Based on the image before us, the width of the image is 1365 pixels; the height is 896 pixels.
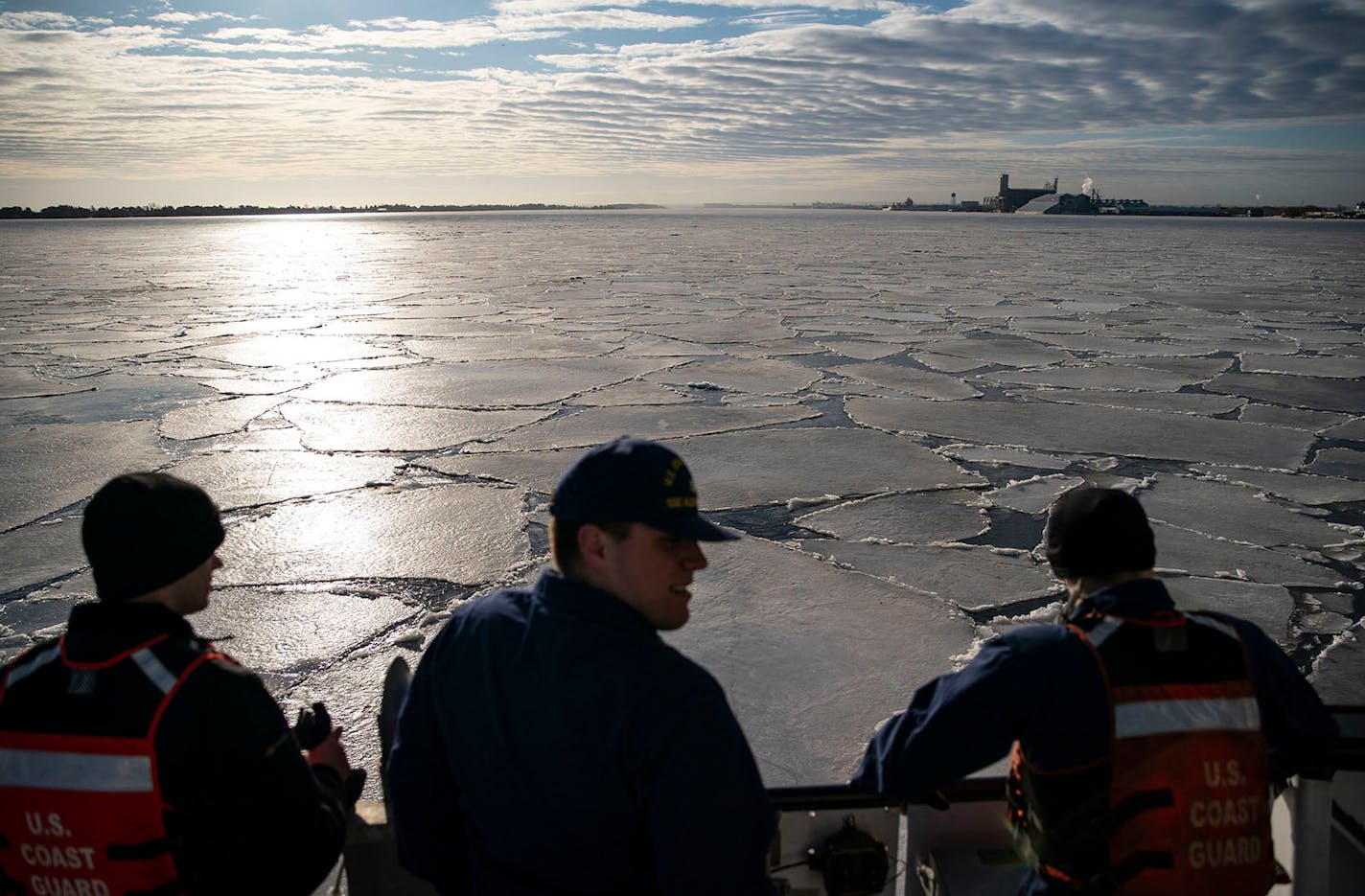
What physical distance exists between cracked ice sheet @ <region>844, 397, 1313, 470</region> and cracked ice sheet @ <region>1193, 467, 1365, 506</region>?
0.15 metres

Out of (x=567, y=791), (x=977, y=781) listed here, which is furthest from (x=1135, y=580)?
(x=567, y=791)

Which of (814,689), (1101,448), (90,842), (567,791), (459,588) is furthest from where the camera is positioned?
(1101,448)

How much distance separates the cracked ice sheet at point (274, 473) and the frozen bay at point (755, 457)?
21 mm

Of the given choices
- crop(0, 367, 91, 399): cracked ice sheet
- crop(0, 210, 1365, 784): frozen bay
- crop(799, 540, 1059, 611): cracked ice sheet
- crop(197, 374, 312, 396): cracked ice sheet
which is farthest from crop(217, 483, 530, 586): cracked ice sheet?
crop(0, 367, 91, 399): cracked ice sheet

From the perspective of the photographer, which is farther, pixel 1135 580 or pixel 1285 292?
pixel 1285 292

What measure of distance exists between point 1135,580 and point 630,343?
7.22 m

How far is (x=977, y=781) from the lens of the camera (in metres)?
1.67

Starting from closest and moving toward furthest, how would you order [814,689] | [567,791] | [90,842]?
[567,791] < [90,842] < [814,689]

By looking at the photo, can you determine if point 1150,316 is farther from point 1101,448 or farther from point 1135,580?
point 1135,580

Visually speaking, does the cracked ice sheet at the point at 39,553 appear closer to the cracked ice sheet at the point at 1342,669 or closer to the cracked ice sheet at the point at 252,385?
the cracked ice sheet at the point at 252,385

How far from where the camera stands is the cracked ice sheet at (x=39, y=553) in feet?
10.8

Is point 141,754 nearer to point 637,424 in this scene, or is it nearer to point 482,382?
point 637,424

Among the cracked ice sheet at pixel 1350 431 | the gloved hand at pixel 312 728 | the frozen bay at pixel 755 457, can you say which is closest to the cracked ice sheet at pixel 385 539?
the frozen bay at pixel 755 457

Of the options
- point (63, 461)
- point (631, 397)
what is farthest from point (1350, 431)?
point (63, 461)
